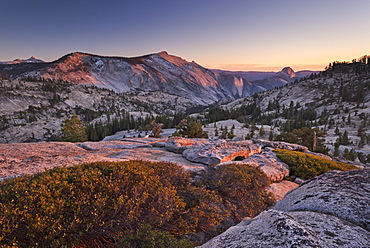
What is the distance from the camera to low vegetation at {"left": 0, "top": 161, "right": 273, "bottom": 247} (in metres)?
3.63

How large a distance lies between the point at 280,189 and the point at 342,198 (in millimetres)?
6938

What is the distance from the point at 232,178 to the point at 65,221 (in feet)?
21.0

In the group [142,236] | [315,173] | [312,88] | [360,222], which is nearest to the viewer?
[360,222]

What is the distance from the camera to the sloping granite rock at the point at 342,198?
11.3 ft

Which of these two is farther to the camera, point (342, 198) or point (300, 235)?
point (342, 198)

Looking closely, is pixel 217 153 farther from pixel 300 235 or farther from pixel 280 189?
pixel 300 235

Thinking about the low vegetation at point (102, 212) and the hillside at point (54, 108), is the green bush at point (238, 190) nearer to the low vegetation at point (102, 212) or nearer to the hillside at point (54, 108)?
the low vegetation at point (102, 212)

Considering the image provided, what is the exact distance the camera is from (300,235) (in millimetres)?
2299

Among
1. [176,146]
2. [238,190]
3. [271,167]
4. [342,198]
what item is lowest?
[271,167]

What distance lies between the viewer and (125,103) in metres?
148

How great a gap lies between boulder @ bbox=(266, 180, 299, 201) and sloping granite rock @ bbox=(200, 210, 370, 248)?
678 centimetres

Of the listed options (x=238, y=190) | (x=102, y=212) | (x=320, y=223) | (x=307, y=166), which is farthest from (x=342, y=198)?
(x=307, y=166)

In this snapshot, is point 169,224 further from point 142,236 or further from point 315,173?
point 315,173

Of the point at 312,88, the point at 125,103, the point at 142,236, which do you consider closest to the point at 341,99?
the point at 312,88
